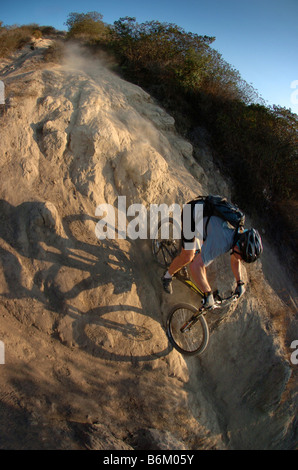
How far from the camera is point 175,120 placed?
10039 mm

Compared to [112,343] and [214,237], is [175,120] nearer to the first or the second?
[214,237]

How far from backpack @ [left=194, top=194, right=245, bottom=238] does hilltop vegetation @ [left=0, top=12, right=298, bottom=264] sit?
6018mm

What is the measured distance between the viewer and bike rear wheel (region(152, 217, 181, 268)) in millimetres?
5605

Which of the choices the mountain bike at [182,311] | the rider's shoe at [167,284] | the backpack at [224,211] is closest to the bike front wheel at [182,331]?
the mountain bike at [182,311]

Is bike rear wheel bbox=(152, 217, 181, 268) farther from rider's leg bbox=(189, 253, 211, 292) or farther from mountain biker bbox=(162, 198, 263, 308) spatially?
rider's leg bbox=(189, 253, 211, 292)

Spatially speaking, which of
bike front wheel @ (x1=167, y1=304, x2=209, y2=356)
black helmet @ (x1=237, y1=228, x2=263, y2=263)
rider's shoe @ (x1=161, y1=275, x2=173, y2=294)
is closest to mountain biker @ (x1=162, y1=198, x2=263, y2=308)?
black helmet @ (x1=237, y1=228, x2=263, y2=263)

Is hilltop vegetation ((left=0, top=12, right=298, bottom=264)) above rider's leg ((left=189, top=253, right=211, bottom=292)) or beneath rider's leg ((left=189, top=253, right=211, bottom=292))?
above

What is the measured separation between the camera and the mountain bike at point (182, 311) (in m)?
4.56

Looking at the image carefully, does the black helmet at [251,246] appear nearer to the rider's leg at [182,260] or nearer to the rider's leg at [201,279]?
the rider's leg at [201,279]

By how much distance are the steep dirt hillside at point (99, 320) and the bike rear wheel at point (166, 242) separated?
0.27 meters

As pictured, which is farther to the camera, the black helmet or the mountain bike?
the mountain bike

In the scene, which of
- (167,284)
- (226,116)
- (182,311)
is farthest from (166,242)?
(226,116)

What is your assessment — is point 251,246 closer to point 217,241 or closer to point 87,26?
point 217,241

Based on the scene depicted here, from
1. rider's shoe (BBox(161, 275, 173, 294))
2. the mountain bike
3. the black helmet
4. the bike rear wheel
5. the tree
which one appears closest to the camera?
the black helmet
